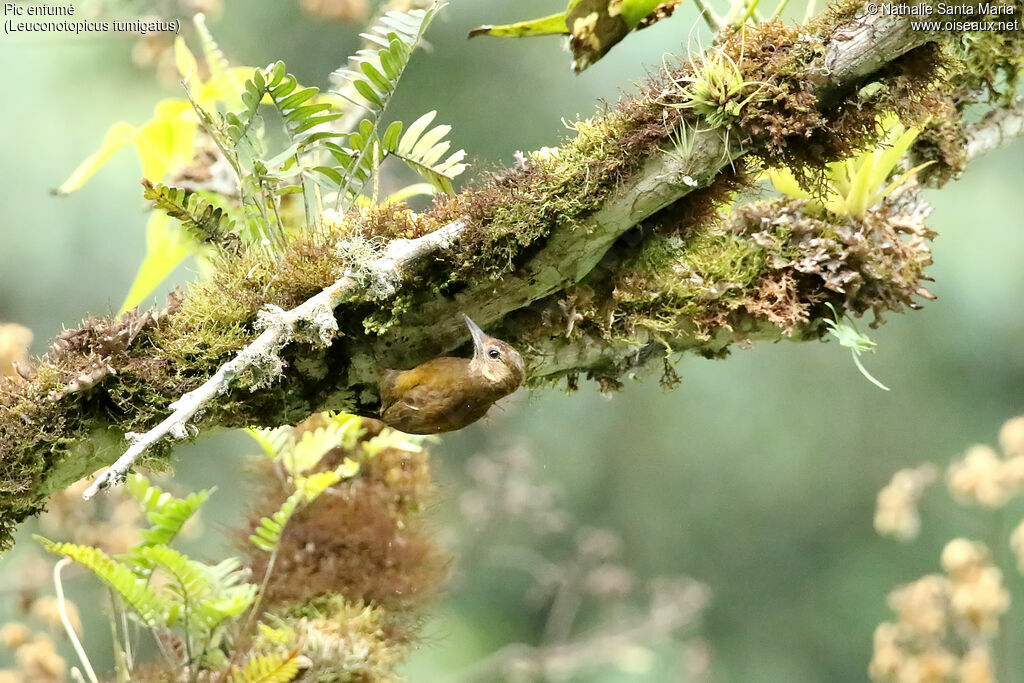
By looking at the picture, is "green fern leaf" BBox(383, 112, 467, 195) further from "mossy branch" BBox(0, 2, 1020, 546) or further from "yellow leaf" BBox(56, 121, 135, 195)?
"yellow leaf" BBox(56, 121, 135, 195)

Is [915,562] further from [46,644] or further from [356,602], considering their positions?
[46,644]

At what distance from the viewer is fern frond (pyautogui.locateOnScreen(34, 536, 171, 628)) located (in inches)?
73.5

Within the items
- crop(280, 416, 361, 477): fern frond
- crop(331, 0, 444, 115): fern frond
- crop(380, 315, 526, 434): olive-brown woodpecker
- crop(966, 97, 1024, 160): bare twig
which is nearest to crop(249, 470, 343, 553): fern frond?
crop(280, 416, 361, 477): fern frond

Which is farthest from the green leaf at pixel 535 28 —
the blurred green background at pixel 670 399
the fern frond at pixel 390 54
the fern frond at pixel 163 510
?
the blurred green background at pixel 670 399

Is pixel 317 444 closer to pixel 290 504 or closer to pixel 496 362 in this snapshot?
pixel 290 504

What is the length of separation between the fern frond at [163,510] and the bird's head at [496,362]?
935mm

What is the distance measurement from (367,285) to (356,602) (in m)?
1.30

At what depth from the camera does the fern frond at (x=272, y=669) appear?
1.89 m

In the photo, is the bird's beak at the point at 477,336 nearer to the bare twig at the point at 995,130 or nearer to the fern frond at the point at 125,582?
the fern frond at the point at 125,582

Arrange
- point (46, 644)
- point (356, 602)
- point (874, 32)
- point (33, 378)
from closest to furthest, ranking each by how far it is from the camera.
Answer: point (874, 32) < point (33, 378) < point (356, 602) < point (46, 644)

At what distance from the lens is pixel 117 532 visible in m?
3.04

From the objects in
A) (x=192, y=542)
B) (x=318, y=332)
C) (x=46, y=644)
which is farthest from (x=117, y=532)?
(x=318, y=332)

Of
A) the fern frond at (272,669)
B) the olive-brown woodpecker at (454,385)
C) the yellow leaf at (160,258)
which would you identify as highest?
the yellow leaf at (160,258)

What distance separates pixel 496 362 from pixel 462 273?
177mm
